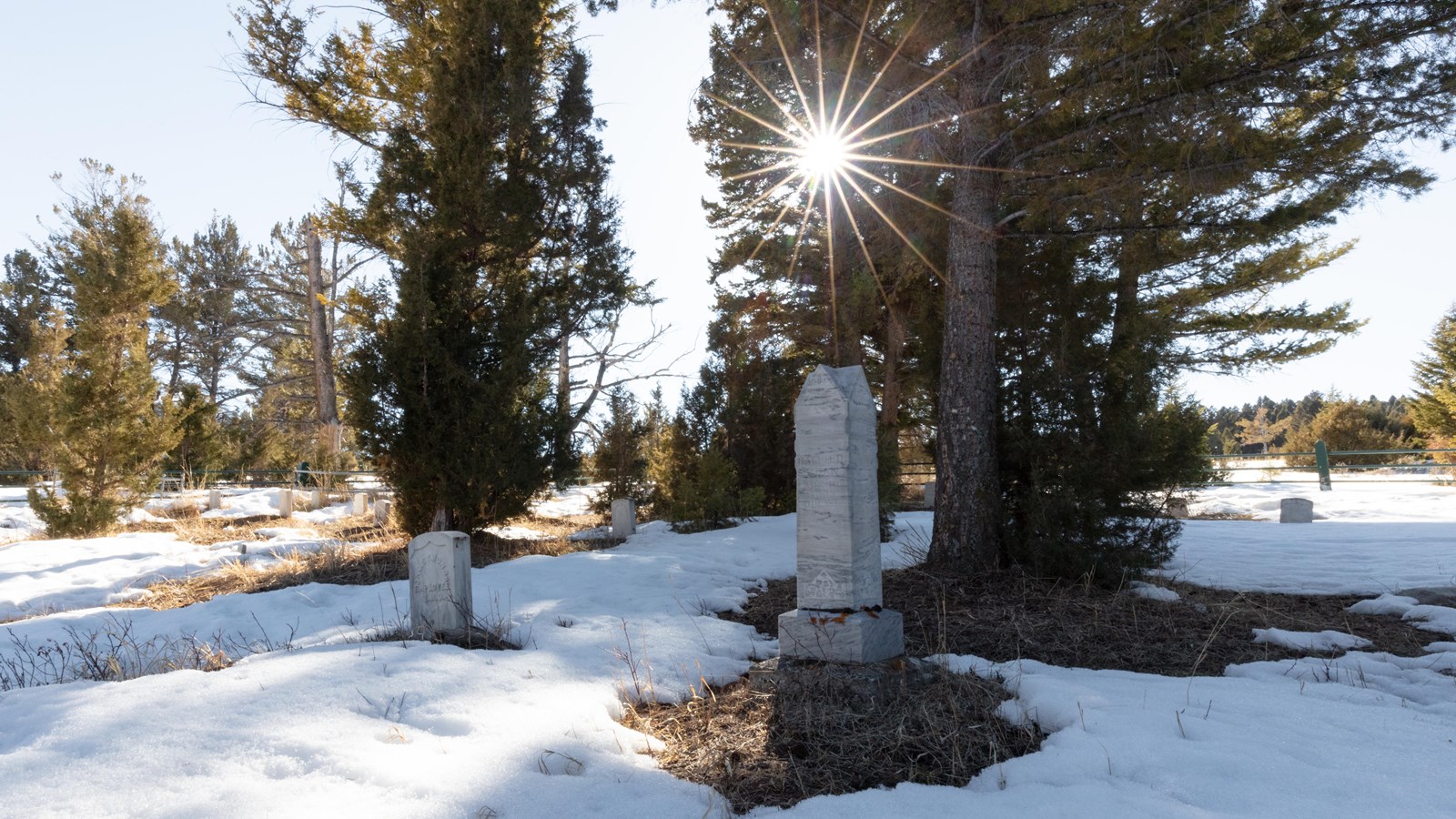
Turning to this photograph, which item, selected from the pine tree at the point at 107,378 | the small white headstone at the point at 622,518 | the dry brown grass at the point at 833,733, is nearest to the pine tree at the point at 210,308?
the pine tree at the point at 107,378

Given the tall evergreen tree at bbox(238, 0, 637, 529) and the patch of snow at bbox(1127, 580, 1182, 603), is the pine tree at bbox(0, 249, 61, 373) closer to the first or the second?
the tall evergreen tree at bbox(238, 0, 637, 529)

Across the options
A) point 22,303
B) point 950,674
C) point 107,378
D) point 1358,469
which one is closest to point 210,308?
point 22,303

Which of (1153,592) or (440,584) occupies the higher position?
(440,584)

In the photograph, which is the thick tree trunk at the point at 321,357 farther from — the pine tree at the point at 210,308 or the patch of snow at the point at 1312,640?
the patch of snow at the point at 1312,640

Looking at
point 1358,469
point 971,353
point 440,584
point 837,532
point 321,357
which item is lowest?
point 440,584

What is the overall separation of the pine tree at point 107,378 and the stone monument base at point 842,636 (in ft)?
37.5

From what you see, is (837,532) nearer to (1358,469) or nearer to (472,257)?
(472,257)

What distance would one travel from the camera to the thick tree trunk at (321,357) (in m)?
17.6

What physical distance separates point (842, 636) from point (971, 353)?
3.23 meters

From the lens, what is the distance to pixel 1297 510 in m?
10.9

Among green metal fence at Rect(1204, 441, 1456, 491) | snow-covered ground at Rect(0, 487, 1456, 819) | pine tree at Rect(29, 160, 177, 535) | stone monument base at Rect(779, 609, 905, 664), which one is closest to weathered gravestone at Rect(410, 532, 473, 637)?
snow-covered ground at Rect(0, 487, 1456, 819)

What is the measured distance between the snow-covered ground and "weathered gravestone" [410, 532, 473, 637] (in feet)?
1.15

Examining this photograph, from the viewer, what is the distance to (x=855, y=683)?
3611mm

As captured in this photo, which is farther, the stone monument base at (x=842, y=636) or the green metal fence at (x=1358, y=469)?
the green metal fence at (x=1358, y=469)
